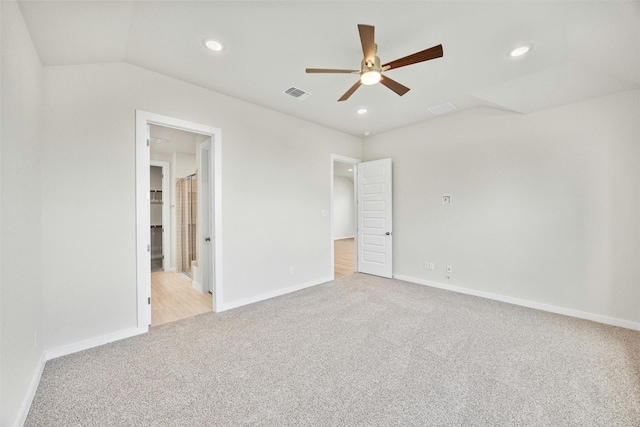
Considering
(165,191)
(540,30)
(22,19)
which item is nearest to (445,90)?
(540,30)

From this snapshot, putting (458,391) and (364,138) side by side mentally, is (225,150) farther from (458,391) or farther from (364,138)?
(458,391)

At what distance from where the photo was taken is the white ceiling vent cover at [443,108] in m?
3.86

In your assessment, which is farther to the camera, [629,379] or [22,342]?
[629,379]

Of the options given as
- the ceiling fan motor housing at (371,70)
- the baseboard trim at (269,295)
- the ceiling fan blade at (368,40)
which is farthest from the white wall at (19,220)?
the ceiling fan motor housing at (371,70)

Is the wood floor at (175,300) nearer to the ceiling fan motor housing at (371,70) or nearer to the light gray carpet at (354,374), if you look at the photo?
the light gray carpet at (354,374)

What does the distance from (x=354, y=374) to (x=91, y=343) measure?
252cm

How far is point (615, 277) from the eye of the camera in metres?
3.02

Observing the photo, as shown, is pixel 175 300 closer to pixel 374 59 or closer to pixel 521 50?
pixel 374 59

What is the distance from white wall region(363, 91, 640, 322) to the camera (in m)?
2.98

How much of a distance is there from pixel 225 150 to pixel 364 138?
10.2 ft

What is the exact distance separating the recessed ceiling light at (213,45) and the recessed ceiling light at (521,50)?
A: 9.08 ft

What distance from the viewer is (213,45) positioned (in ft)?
7.84

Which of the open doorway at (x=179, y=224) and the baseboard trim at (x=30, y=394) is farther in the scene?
the open doorway at (x=179, y=224)

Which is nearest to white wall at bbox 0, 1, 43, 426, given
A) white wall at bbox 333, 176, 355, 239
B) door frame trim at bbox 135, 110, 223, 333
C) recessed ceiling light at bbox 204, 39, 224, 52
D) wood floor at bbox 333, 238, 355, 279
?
door frame trim at bbox 135, 110, 223, 333
